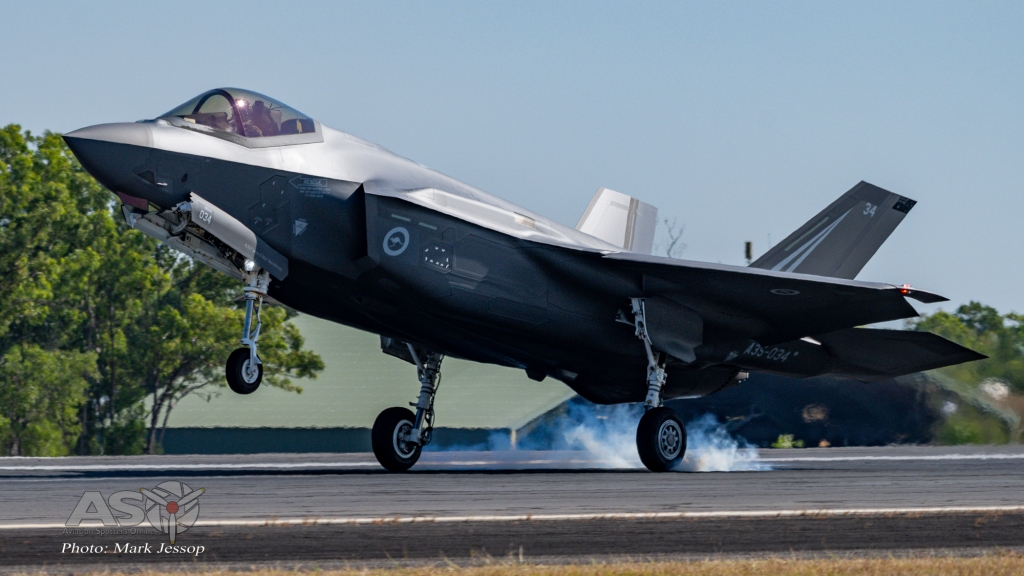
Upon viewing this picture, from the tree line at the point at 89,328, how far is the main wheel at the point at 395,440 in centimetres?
3260

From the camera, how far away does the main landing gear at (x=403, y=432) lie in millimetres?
18469

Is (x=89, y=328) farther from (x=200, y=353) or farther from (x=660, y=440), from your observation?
(x=660, y=440)

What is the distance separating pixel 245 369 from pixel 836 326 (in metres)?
9.97

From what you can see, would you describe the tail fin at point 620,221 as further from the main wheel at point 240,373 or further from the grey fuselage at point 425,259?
the main wheel at point 240,373

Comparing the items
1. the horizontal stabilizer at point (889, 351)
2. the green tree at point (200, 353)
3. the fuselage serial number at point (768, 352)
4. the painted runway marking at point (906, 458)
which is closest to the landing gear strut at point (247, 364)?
the fuselage serial number at point (768, 352)

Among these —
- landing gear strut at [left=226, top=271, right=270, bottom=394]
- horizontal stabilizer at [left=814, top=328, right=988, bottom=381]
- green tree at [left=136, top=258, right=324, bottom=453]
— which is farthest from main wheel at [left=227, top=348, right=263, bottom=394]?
green tree at [left=136, top=258, right=324, bottom=453]

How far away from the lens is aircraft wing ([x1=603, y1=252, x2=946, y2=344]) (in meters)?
17.4

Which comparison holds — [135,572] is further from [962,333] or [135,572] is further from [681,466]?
[962,333]

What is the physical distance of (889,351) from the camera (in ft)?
67.6

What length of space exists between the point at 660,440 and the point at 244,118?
319 inches

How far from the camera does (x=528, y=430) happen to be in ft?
138

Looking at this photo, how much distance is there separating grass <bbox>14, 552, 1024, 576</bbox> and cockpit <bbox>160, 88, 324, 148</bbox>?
8972 millimetres

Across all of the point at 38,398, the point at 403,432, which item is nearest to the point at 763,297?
the point at 403,432

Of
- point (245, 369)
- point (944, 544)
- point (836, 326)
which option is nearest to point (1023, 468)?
point (836, 326)
